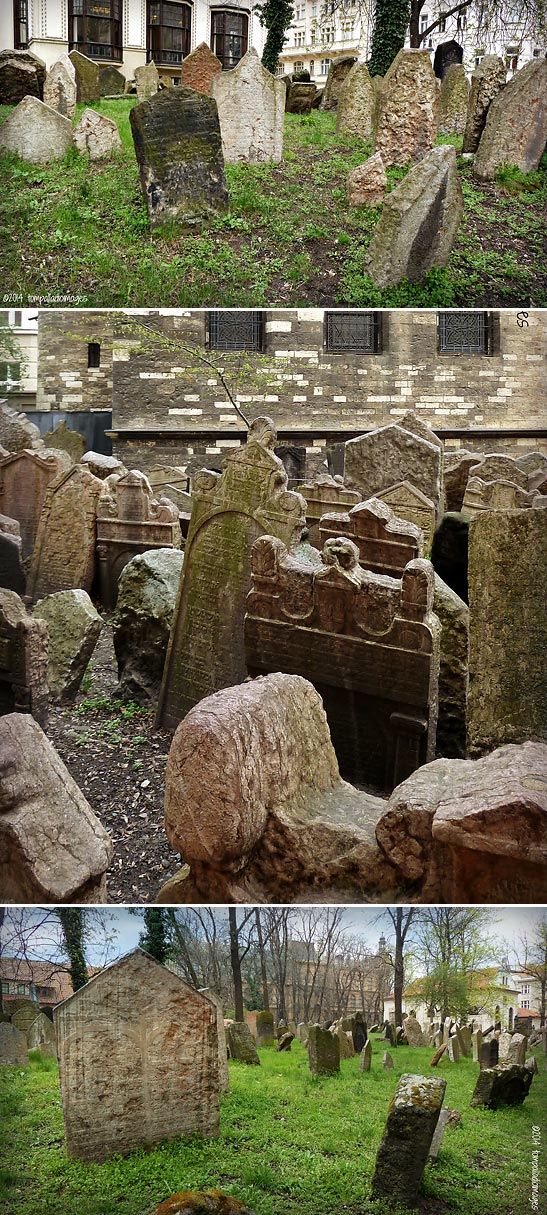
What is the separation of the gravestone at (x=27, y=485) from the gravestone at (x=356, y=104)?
3.34m

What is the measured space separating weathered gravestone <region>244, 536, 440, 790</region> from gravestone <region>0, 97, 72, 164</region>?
1687mm

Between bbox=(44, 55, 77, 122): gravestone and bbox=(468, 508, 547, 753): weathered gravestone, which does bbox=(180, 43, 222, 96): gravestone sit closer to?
bbox=(44, 55, 77, 122): gravestone

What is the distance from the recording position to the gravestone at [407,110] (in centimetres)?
336

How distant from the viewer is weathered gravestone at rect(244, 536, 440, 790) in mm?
3699

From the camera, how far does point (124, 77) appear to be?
332cm

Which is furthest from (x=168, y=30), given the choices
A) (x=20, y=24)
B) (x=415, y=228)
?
(x=415, y=228)

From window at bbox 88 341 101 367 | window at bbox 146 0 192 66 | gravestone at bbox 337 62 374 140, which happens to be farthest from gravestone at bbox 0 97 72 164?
gravestone at bbox 337 62 374 140

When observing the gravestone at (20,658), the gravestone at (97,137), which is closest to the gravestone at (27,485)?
the gravestone at (20,658)

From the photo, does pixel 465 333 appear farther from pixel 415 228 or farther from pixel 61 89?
pixel 61 89

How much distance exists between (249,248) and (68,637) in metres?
2.34

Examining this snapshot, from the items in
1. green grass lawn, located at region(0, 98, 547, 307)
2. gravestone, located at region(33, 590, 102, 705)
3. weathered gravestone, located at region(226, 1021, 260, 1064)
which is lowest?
weathered gravestone, located at region(226, 1021, 260, 1064)

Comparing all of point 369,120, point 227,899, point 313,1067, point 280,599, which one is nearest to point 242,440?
point 280,599

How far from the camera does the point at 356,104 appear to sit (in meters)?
3.48

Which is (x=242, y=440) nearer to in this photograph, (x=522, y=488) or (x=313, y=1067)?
(x=522, y=488)
